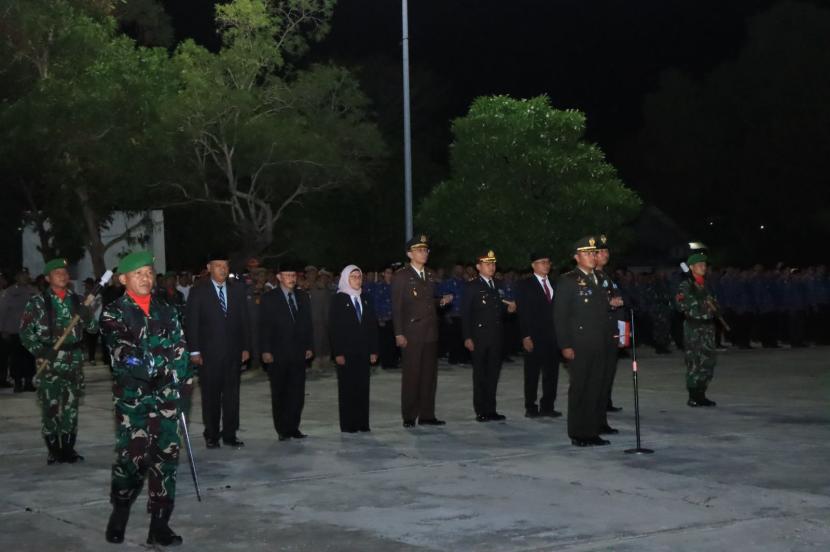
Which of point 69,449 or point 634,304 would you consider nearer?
point 69,449

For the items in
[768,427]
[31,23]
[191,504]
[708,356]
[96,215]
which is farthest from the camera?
[96,215]

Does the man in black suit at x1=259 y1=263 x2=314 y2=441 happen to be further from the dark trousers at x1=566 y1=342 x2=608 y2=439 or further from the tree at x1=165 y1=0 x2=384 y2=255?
the tree at x1=165 y1=0 x2=384 y2=255

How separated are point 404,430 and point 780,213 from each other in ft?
137

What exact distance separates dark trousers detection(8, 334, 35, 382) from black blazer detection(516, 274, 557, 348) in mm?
9429

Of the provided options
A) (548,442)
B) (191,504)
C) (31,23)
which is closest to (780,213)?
(31,23)

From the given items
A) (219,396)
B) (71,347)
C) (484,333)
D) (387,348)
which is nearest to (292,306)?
(219,396)

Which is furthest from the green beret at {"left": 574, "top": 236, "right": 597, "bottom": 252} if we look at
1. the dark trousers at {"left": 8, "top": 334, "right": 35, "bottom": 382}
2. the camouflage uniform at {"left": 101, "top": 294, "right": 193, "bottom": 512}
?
the dark trousers at {"left": 8, "top": 334, "right": 35, "bottom": 382}

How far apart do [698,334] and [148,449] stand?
9646mm

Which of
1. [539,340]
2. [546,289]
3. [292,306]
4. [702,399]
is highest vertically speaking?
[546,289]

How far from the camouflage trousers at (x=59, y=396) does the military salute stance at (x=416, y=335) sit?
155 inches

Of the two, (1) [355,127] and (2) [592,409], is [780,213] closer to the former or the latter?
(1) [355,127]

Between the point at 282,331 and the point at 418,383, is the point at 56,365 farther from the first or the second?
the point at 418,383

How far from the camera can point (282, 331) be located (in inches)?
546

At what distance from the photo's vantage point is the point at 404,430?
47.0 ft
